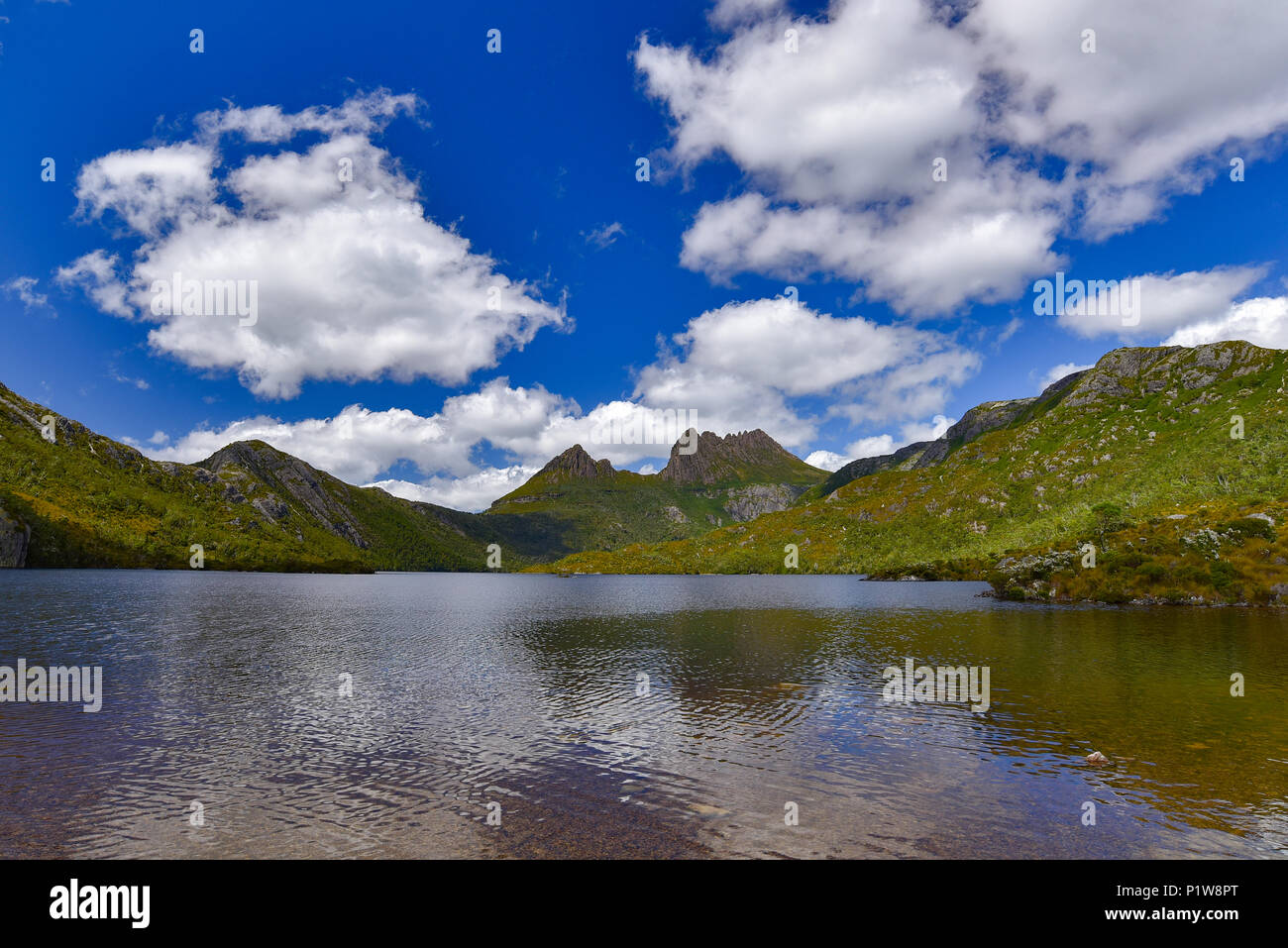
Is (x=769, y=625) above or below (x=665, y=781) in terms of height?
below

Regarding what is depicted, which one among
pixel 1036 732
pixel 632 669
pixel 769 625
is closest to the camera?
pixel 1036 732

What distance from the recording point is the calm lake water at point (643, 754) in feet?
70.7

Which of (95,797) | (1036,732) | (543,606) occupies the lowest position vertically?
(543,606)

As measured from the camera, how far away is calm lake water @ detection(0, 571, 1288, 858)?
70.7 ft

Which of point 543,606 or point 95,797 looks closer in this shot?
point 95,797

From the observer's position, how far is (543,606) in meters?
151

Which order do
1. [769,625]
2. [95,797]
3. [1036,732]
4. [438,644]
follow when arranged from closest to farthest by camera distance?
[95,797]
[1036,732]
[438,644]
[769,625]

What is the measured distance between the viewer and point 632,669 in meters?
58.3

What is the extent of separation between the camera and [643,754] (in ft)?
104
